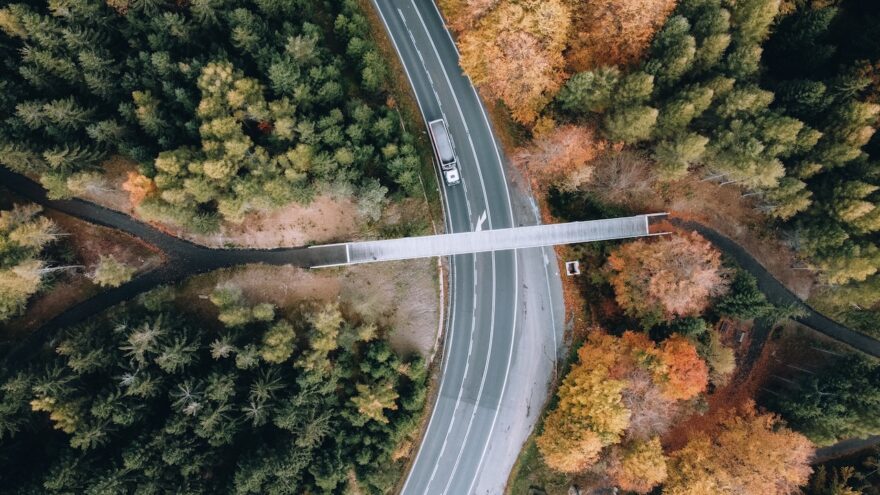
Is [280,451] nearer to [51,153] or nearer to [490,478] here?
[490,478]

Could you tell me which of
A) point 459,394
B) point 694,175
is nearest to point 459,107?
point 694,175

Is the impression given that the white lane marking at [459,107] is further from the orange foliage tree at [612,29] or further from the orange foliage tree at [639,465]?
the orange foliage tree at [639,465]

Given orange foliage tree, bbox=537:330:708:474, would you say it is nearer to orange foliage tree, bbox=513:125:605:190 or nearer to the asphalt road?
the asphalt road

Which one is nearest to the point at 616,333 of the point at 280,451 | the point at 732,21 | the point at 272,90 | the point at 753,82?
the point at 753,82

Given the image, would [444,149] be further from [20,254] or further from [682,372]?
[20,254]

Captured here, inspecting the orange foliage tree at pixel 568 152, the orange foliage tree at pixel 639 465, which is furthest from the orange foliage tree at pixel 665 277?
the orange foliage tree at pixel 639 465
